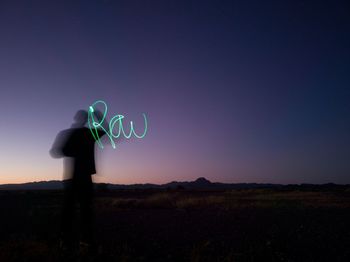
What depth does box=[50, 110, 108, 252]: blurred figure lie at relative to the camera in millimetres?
6145

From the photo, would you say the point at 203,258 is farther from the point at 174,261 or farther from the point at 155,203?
the point at 155,203

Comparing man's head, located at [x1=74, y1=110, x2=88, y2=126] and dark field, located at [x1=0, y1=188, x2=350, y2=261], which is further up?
man's head, located at [x1=74, y1=110, x2=88, y2=126]

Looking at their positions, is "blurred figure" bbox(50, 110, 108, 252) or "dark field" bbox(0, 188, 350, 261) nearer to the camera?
"dark field" bbox(0, 188, 350, 261)

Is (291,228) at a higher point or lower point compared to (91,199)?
lower

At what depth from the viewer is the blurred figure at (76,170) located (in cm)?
614

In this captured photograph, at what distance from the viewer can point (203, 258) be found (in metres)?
5.66

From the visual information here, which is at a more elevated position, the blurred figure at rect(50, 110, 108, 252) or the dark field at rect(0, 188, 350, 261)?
the blurred figure at rect(50, 110, 108, 252)

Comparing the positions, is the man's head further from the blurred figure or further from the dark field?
the dark field

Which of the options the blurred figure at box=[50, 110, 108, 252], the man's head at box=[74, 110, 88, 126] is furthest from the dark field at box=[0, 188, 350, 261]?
the man's head at box=[74, 110, 88, 126]

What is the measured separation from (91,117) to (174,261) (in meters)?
2.68

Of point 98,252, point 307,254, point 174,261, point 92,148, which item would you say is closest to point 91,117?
point 92,148

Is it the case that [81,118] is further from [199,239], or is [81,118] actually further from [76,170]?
[199,239]

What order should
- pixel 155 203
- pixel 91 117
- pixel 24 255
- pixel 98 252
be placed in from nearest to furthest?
pixel 24 255 → pixel 98 252 → pixel 91 117 → pixel 155 203

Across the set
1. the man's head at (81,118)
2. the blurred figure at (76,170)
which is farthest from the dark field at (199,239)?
the man's head at (81,118)
